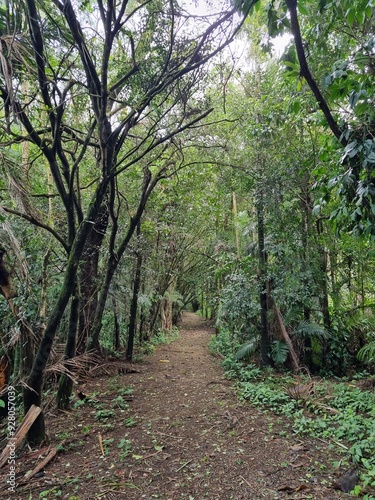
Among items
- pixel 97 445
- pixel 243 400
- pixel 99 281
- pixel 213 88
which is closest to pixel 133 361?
pixel 99 281

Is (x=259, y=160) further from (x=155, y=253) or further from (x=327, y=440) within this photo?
(x=327, y=440)

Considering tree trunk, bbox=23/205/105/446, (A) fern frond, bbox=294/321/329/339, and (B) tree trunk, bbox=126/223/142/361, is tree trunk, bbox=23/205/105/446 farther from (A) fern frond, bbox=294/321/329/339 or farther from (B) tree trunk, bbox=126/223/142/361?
(A) fern frond, bbox=294/321/329/339

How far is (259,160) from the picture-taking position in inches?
231

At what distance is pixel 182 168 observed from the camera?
6609 millimetres

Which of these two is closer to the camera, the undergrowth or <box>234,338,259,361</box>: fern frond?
the undergrowth

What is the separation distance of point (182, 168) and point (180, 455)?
527 centimetres

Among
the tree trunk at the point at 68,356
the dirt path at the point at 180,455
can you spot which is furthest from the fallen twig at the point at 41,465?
the tree trunk at the point at 68,356

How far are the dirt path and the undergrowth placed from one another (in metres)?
0.22

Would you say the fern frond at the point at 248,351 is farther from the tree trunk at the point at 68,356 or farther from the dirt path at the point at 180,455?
the tree trunk at the point at 68,356

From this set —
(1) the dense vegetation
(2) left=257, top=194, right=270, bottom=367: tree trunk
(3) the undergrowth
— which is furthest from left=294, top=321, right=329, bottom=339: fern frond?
(3) the undergrowth

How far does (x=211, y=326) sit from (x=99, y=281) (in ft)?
35.4

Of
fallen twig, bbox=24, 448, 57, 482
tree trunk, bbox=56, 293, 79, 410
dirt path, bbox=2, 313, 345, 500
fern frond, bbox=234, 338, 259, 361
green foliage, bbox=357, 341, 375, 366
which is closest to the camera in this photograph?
dirt path, bbox=2, 313, 345, 500

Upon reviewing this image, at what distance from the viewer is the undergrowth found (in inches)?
115

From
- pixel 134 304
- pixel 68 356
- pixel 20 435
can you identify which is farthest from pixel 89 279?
pixel 20 435
